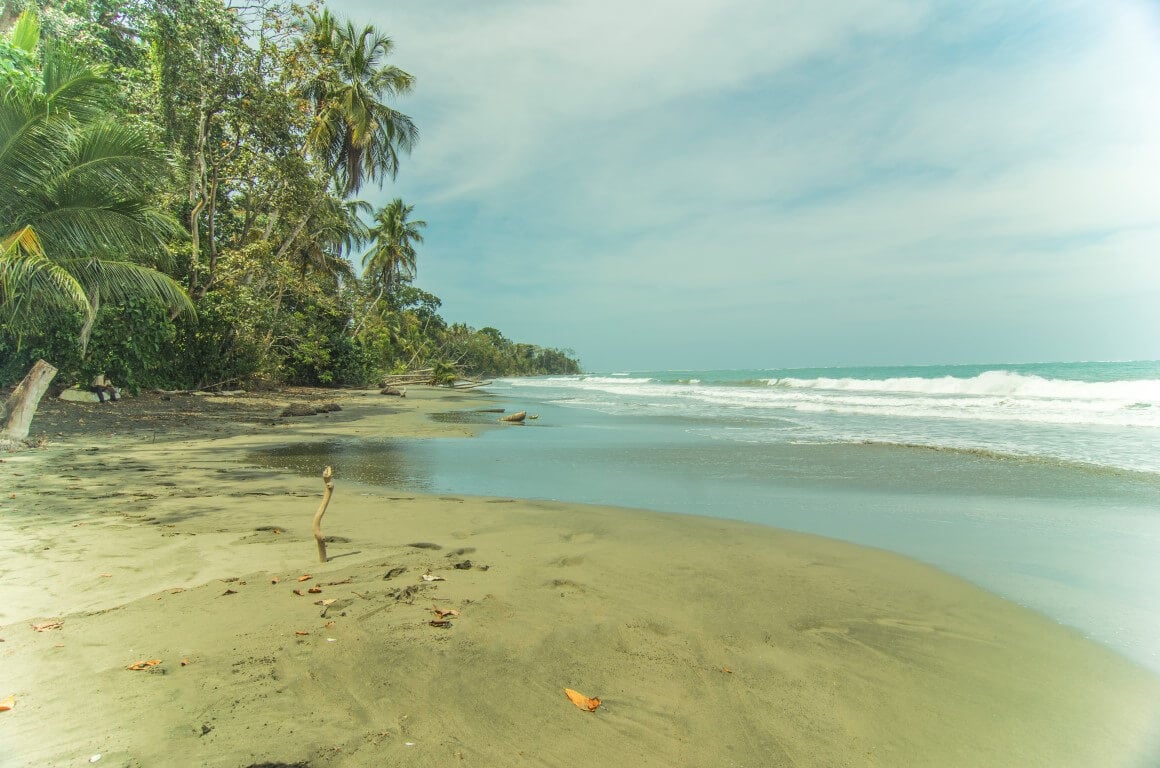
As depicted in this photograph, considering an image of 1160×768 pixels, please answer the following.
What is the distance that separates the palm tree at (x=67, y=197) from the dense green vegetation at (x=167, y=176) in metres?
0.03

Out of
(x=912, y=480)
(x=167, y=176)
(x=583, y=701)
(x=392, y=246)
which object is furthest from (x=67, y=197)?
(x=392, y=246)

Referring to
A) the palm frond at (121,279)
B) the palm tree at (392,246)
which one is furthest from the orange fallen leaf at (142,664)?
the palm tree at (392,246)

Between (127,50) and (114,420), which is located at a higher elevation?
(127,50)

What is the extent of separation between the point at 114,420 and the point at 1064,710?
1448cm

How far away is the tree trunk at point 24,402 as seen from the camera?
858cm

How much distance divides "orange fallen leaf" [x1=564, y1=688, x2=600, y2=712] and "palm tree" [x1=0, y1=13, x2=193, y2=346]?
36.4 ft

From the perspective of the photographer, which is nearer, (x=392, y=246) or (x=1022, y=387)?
(x=1022, y=387)

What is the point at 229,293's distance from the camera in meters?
16.9

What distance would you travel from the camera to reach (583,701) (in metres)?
2.46

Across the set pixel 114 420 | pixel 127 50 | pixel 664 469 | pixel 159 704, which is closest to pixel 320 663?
pixel 159 704

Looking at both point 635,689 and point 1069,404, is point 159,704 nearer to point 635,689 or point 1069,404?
point 635,689

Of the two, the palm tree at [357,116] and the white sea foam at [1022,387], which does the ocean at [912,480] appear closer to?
the white sea foam at [1022,387]

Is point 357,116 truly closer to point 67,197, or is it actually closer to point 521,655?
point 67,197

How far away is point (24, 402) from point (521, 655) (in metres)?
10.1
